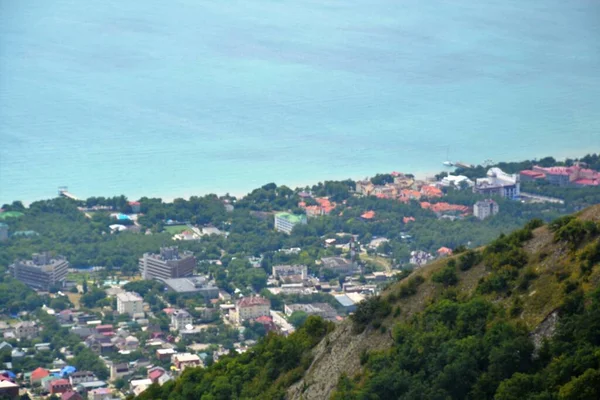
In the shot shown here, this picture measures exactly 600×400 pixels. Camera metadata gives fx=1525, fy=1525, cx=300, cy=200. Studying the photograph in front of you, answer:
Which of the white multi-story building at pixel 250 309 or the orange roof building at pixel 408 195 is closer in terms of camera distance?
the white multi-story building at pixel 250 309

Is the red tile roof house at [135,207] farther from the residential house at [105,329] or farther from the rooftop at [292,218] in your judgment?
the residential house at [105,329]

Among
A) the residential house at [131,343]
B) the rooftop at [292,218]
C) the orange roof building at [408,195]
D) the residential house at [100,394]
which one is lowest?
the residential house at [100,394]

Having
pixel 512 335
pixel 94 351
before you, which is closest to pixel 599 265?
pixel 512 335

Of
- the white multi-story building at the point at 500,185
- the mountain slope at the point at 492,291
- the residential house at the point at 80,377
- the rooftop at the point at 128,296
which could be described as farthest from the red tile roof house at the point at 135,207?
the mountain slope at the point at 492,291

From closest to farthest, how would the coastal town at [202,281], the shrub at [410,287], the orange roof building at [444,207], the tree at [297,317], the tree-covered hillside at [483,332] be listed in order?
1. the tree-covered hillside at [483,332]
2. the shrub at [410,287]
3. the coastal town at [202,281]
4. the tree at [297,317]
5. the orange roof building at [444,207]

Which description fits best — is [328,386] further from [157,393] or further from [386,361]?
[157,393]

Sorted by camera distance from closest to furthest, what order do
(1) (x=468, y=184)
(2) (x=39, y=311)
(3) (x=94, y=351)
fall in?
(3) (x=94, y=351), (2) (x=39, y=311), (1) (x=468, y=184)

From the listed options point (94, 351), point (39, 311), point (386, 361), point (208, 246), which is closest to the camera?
point (386, 361)
